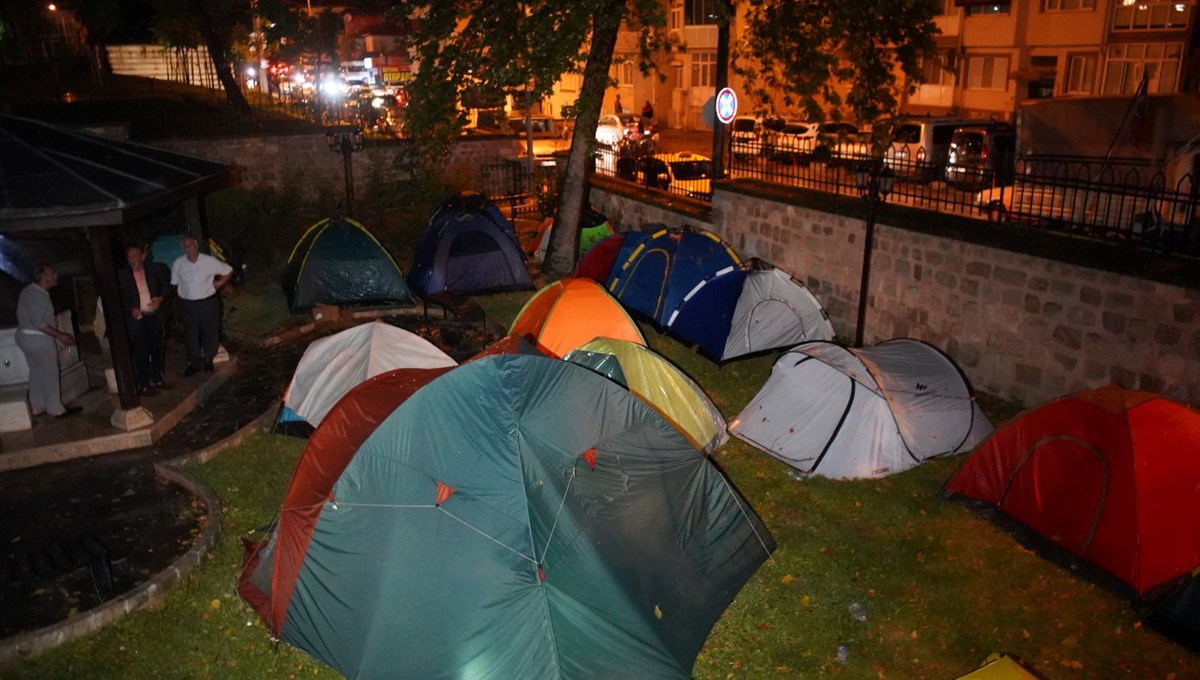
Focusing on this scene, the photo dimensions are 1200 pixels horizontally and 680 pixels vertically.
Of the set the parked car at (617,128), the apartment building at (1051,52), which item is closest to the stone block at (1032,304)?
the apartment building at (1051,52)

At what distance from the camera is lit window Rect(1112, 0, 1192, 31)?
24.6 m

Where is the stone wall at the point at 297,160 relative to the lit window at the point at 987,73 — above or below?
below

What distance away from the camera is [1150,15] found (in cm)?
2525

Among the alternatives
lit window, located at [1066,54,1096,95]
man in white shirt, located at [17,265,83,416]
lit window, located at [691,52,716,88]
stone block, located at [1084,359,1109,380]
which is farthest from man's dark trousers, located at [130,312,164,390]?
lit window, located at [691,52,716,88]

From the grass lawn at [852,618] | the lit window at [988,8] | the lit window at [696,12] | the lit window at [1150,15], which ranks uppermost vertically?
the lit window at [696,12]

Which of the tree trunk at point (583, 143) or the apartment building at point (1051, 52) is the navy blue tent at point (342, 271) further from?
the apartment building at point (1051, 52)

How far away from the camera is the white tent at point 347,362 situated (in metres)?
8.45

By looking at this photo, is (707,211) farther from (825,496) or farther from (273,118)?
(273,118)

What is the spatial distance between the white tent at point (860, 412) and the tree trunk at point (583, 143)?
6050mm

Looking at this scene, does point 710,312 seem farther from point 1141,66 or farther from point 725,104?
point 1141,66

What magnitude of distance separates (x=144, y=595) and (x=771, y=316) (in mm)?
7483

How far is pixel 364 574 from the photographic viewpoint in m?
5.49

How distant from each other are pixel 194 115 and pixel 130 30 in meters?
20.5

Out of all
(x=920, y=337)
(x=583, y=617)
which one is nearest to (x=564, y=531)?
(x=583, y=617)
